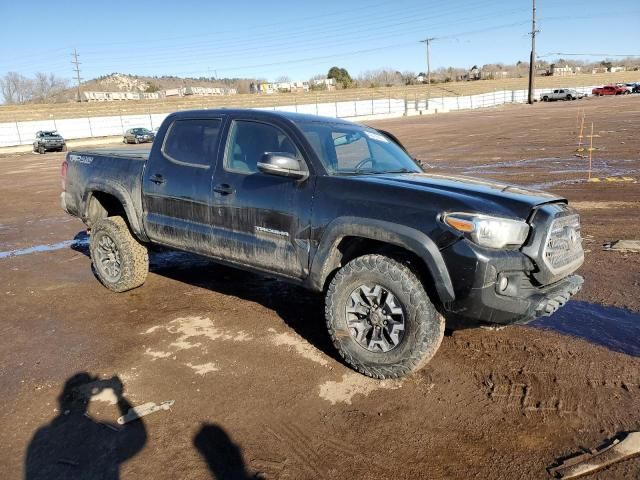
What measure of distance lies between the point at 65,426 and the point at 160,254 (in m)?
4.54

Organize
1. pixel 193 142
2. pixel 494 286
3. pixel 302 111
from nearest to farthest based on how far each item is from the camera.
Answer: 1. pixel 494 286
2. pixel 193 142
3. pixel 302 111

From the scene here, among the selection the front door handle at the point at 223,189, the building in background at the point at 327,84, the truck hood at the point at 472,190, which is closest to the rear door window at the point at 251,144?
the front door handle at the point at 223,189

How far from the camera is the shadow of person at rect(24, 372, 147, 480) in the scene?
286cm

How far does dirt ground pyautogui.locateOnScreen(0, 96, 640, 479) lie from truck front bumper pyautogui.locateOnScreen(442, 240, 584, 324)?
2.08 ft

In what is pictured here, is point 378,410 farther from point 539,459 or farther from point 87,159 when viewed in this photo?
point 87,159

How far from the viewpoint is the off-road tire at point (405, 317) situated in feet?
11.5

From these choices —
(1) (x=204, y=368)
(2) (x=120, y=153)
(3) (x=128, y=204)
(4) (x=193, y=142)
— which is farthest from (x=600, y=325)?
(2) (x=120, y=153)

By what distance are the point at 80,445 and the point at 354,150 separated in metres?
A: 3.07

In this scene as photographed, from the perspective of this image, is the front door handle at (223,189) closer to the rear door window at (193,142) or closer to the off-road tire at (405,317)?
the rear door window at (193,142)

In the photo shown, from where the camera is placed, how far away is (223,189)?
179 inches

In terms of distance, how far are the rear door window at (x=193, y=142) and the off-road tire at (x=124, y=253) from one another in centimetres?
113

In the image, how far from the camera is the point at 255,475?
279cm

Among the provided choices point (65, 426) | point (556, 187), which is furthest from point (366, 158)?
point (556, 187)

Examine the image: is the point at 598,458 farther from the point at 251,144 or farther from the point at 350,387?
the point at 251,144
